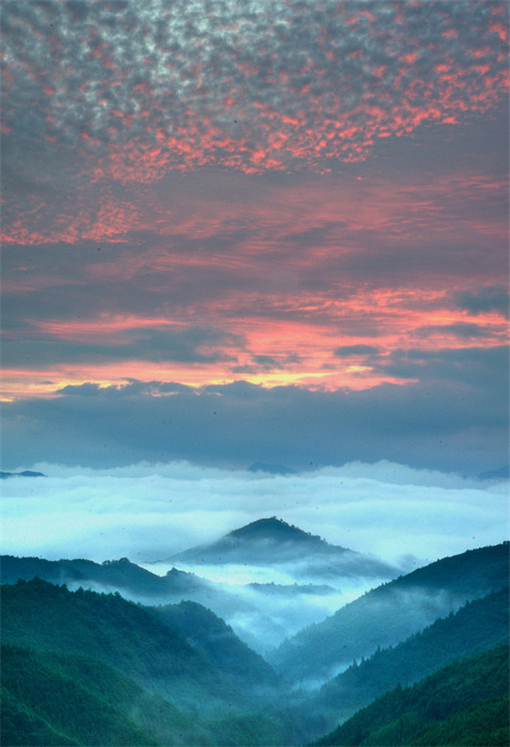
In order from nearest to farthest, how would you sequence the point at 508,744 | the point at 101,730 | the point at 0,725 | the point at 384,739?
1. the point at 508,744
2. the point at 0,725
3. the point at 101,730
4. the point at 384,739

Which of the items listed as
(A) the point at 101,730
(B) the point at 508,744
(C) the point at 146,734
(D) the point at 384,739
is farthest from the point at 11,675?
(B) the point at 508,744

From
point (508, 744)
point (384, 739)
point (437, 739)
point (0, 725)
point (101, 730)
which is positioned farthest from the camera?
point (384, 739)

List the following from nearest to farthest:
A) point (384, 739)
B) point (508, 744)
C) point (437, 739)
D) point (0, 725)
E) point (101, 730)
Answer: point (508, 744), point (0, 725), point (437, 739), point (101, 730), point (384, 739)

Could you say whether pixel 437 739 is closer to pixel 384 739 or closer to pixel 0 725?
pixel 384 739

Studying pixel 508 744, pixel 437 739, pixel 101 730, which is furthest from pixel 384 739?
pixel 101 730

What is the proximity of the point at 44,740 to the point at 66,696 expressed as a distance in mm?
32907

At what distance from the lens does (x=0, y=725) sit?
158 m

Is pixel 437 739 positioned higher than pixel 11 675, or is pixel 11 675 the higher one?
pixel 11 675

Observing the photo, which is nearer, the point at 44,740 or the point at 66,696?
the point at 44,740

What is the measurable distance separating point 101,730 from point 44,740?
3091 centimetres

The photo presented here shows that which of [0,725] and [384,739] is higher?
[0,725]

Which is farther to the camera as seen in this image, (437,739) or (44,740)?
(437,739)

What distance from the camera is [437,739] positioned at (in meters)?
173

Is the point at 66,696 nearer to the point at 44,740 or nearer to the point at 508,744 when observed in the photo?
the point at 44,740
